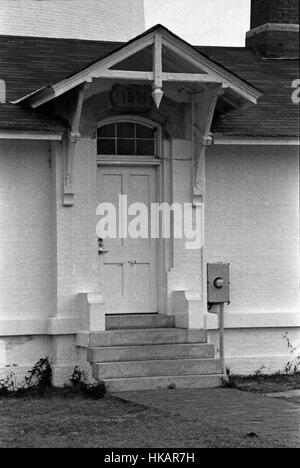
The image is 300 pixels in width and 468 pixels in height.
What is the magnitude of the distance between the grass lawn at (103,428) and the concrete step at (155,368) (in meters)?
0.72

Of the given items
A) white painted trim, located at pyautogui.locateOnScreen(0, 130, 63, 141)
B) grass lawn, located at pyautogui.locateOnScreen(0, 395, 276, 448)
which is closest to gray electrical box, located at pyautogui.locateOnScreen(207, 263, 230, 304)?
grass lawn, located at pyautogui.locateOnScreen(0, 395, 276, 448)

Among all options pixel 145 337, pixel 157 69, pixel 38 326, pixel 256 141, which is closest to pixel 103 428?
pixel 145 337

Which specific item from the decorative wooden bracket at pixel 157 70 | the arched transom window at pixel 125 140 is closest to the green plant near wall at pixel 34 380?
the arched transom window at pixel 125 140

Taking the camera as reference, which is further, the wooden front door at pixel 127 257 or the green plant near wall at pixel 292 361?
the green plant near wall at pixel 292 361

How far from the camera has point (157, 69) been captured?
14.5 metres

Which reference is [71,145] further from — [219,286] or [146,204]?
[219,286]

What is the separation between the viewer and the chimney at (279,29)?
61.0 feet

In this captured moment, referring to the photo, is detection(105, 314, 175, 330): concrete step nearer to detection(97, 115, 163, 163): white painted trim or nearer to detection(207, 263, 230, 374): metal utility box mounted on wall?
detection(207, 263, 230, 374): metal utility box mounted on wall

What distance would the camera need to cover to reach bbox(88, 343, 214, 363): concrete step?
47.8 feet

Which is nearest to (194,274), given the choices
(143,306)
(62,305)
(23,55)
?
(143,306)

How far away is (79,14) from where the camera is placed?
1992 cm

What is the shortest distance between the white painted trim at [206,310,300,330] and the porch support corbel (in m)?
1.72

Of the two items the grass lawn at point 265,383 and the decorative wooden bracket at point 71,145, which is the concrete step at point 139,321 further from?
the decorative wooden bracket at point 71,145

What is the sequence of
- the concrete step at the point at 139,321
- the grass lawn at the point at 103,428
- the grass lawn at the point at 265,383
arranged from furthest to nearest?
1. the concrete step at the point at 139,321
2. the grass lawn at the point at 265,383
3. the grass lawn at the point at 103,428
